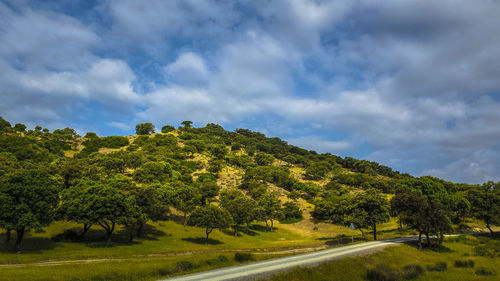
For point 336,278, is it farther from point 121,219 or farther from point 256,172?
point 256,172

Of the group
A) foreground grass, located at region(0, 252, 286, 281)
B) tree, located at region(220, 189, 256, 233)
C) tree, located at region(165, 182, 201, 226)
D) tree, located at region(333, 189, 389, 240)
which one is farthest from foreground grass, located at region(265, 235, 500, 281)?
tree, located at region(165, 182, 201, 226)

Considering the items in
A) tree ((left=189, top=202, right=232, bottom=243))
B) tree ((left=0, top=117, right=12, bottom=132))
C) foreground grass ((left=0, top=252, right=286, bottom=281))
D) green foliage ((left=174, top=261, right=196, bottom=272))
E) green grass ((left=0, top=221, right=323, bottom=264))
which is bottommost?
green grass ((left=0, top=221, right=323, bottom=264))

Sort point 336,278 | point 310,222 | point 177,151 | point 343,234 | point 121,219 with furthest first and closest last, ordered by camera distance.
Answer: point 177,151 < point 310,222 < point 343,234 < point 121,219 < point 336,278

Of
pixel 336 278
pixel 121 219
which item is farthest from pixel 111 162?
pixel 336 278

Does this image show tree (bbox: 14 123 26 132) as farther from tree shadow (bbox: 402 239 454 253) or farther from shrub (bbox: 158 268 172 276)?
tree shadow (bbox: 402 239 454 253)

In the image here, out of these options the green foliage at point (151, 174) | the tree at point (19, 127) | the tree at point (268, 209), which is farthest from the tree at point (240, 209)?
the tree at point (19, 127)

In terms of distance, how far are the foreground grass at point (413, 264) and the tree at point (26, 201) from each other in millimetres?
41500

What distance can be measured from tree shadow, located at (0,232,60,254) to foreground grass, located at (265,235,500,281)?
42049 millimetres

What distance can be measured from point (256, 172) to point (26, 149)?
125 m

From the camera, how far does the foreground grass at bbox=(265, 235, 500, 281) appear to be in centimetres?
3109

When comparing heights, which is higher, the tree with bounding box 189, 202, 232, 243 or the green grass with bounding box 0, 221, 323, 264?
the tree with bounding box 189, 202, 232, 243

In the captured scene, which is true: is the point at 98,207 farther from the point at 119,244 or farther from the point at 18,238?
the point at 18,238

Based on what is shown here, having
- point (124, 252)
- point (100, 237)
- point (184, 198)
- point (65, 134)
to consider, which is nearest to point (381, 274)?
point (124, 252)

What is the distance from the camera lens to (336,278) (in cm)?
3044
